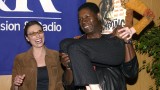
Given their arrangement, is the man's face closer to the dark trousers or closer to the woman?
the dark trousers

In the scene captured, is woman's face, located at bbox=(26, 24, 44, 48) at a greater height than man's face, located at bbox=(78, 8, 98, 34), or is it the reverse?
man's face, located at bbox=(78, 8, 98, 34)

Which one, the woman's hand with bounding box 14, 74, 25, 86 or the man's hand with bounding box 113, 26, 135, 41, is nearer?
the man's hand with bounding box 113, 26, 135, 41

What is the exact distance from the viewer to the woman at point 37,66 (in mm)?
2594

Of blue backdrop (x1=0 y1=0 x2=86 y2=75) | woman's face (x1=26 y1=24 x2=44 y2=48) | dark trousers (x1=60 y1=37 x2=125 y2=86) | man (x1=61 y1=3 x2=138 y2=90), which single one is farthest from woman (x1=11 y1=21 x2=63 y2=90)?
dark trousers (x1=60 y1=37 x2=125 y2=86)

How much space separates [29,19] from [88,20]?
132 centimetres

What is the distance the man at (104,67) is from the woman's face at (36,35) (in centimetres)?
74

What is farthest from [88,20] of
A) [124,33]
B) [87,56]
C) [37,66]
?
[37,66]

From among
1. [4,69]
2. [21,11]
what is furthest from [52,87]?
[21,11]

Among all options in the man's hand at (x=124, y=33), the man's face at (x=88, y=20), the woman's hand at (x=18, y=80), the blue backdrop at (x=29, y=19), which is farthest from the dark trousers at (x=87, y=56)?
the blue backdrop at (x=29, y=19)

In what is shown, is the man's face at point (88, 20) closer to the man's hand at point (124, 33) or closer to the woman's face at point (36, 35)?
the man's hand at point (124, 33)

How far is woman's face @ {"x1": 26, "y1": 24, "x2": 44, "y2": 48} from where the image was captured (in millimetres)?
Answer: 2572

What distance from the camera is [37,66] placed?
263 centimetres

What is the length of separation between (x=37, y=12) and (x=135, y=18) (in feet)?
3.40

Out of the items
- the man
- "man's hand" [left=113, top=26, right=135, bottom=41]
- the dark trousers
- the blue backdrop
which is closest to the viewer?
the dark trousers
